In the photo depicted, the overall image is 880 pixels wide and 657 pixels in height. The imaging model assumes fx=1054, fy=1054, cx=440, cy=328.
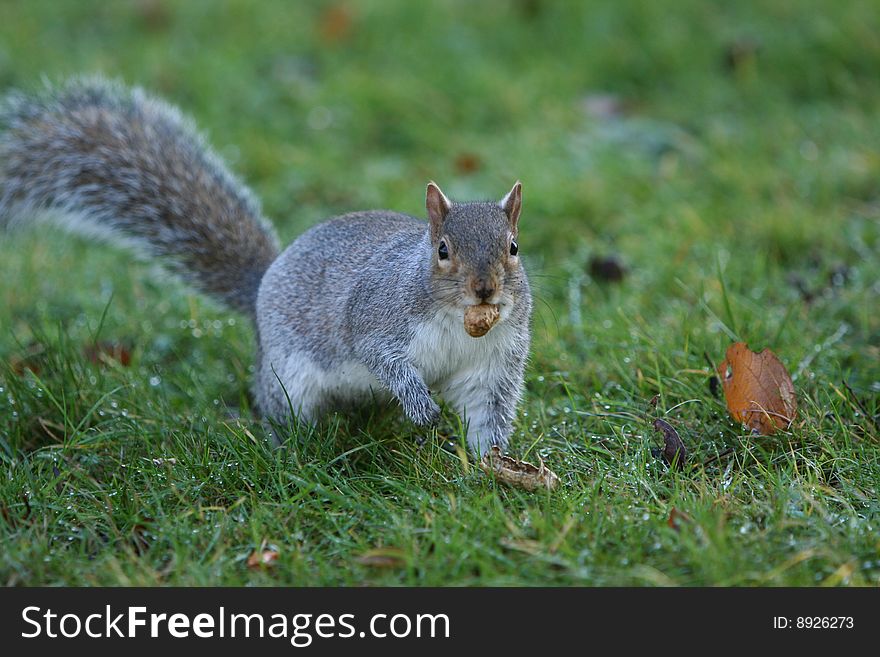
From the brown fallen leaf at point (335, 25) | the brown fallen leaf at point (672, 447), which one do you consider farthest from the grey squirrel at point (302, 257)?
the brown fallen leaf at point (335, 25)

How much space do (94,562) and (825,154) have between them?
339cm

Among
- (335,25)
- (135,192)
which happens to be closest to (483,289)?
(135,192)

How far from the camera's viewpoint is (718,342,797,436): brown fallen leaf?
253 cm

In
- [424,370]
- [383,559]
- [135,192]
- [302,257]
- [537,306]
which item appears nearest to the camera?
[383,559]

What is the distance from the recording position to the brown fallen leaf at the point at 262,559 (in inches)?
81.6

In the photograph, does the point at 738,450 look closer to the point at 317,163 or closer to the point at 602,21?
the point at 317,163

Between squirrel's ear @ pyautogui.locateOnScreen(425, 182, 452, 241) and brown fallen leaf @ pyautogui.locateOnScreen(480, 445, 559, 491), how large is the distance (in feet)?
1.72

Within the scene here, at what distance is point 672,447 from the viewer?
2.48m

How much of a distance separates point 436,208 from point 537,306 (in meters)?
1.00

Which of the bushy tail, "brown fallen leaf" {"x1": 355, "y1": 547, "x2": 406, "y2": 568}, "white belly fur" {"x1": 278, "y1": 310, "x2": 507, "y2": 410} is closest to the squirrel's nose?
"white belly fur" {"x1": 278, "y1": 310, "x2": 507, "y2": 410}

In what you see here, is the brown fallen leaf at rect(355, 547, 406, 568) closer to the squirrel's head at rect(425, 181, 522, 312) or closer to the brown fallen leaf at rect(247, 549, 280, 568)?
the brown fallen leaf at rect(247, 549, 280, 568)

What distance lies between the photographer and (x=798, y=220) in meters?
3.73

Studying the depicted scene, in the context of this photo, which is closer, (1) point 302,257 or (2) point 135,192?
(1) point 302,257

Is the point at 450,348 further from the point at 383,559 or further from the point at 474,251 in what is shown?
the point at 383,559
